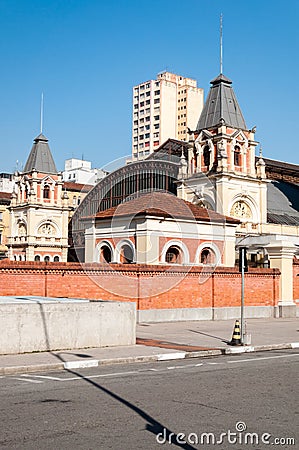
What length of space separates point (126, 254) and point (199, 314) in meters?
7.21

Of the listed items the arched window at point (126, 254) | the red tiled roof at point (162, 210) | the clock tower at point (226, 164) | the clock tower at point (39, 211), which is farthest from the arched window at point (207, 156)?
the clock tower at point (39, 211)

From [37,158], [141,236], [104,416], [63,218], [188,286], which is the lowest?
[104,416]

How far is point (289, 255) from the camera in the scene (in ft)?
105

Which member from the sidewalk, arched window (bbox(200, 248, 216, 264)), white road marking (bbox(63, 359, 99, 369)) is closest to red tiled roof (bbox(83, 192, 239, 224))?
arched window (bbox(200, 248, 216, 264))

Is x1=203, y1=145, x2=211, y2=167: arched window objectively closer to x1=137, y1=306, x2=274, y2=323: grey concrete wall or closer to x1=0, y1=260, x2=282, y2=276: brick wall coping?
x1=137, y1=306, x2=274, y2=323: grey concrete wall

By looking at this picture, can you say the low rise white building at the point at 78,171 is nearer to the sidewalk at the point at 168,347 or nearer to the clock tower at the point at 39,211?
the clock tower at the point at 39,211

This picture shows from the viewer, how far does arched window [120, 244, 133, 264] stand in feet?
110

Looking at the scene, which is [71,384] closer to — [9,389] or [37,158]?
[9,389]

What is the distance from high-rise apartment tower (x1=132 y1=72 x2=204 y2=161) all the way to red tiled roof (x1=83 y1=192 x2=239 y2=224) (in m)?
110

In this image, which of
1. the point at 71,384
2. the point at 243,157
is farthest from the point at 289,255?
the point at 243,157

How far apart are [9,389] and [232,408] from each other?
3.96m

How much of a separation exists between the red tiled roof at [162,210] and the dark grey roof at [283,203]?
28479mm

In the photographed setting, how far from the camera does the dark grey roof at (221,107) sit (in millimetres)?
61562

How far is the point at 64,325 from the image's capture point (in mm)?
16422
